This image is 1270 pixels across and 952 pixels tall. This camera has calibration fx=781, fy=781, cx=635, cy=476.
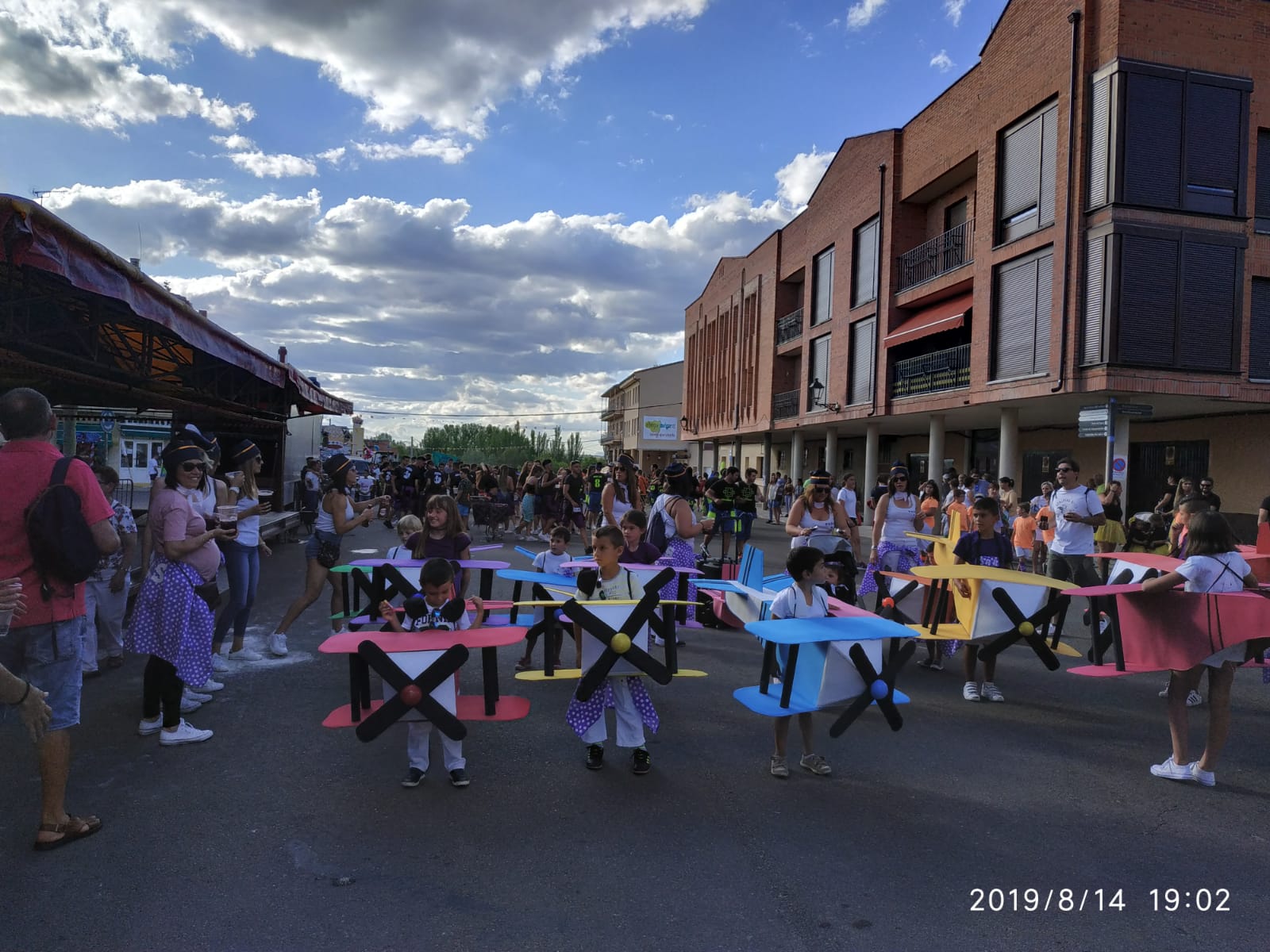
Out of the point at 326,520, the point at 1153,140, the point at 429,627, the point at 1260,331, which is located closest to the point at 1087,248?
the point at 1153,140

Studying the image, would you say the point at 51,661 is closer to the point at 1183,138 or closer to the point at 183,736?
the point at 183,736

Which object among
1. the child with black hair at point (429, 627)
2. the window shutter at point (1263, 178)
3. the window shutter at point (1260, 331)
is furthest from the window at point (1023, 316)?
the child with black hair at point (429, 627)

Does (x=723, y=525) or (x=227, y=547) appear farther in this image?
(x=723, y=525)

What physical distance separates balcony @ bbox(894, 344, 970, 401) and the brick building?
7 centimetres

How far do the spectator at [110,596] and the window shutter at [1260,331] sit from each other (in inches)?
758

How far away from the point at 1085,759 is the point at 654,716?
8.79ft

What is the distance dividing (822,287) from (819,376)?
3.54 m

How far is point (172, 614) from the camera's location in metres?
4.66

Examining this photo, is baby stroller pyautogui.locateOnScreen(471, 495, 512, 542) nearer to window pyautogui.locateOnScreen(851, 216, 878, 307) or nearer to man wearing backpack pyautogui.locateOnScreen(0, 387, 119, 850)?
window pyautogui.locateOnScreen(851, 216, 878, 307)

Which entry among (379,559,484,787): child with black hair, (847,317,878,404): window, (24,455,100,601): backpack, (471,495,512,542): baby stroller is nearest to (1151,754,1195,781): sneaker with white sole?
(379,559,484,787): child with black hair

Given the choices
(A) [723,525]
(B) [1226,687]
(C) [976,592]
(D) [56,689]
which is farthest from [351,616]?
(A) [723,525]

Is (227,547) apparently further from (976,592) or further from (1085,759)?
(1085,759)

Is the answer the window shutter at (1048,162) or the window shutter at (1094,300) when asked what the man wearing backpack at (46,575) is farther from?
the window shutter at (1048,162)

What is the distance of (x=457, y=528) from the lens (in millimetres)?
5902
